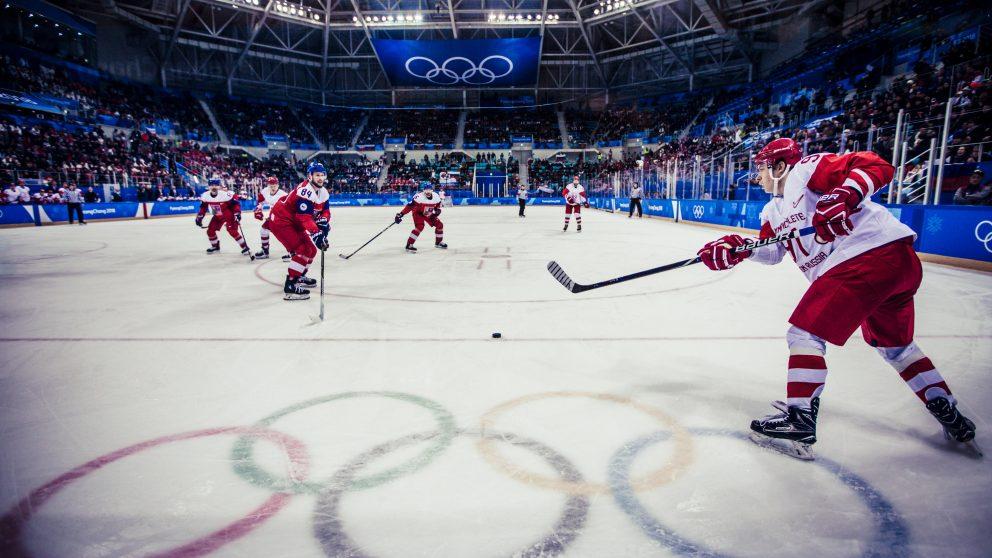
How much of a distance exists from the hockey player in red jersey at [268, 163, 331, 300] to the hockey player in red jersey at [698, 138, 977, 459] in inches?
211

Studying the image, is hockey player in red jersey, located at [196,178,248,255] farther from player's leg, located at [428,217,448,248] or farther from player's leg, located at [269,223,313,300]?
player's leg, located at [269,223,313,300]

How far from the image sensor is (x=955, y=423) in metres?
2.51

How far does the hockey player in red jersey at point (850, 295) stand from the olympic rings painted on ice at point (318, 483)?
1.67 metres

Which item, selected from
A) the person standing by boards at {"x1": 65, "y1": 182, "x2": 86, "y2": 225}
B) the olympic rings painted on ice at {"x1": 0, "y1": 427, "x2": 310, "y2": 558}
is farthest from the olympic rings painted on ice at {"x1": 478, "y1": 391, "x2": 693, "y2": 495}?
the person standing by boards at {"x1": 65, "y1": 182, "x2": 86, "y2": 225}

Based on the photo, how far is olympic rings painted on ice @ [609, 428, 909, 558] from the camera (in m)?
1.79

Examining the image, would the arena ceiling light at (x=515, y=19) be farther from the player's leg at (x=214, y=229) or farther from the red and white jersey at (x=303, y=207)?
the red and white jersey at (x=303, y=207)

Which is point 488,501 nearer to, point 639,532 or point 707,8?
point 639,532

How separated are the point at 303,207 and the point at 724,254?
541 cm

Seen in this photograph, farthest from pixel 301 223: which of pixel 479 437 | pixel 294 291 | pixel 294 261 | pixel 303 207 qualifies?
pixel 479 437

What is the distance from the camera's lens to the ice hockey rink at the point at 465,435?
1.89 meters

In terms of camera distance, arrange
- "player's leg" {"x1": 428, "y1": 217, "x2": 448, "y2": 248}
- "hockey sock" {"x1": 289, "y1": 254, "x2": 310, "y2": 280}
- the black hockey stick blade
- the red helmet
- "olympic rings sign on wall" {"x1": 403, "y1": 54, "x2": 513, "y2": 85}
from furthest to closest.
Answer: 1. "olympic rings sign on wall" {"x1": 403, "y1": 54, "x2": 513, "y2": 85}
2. "player's leg" {"x1": 428, "y1": 217, "x2": 448, "y2": 248}
3. "hockey sock" {"x1": 289, "y1": 254, "x2": 310, "y2": 280}
4. the black hockey stick blade
5. the red helmet

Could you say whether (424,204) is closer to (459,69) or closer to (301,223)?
(301,223)

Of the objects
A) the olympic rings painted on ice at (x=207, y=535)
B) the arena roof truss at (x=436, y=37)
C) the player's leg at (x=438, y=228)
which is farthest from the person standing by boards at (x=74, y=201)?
the olympic rings painted on ice at (x=207, y=535)

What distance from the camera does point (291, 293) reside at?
6.40 metres
